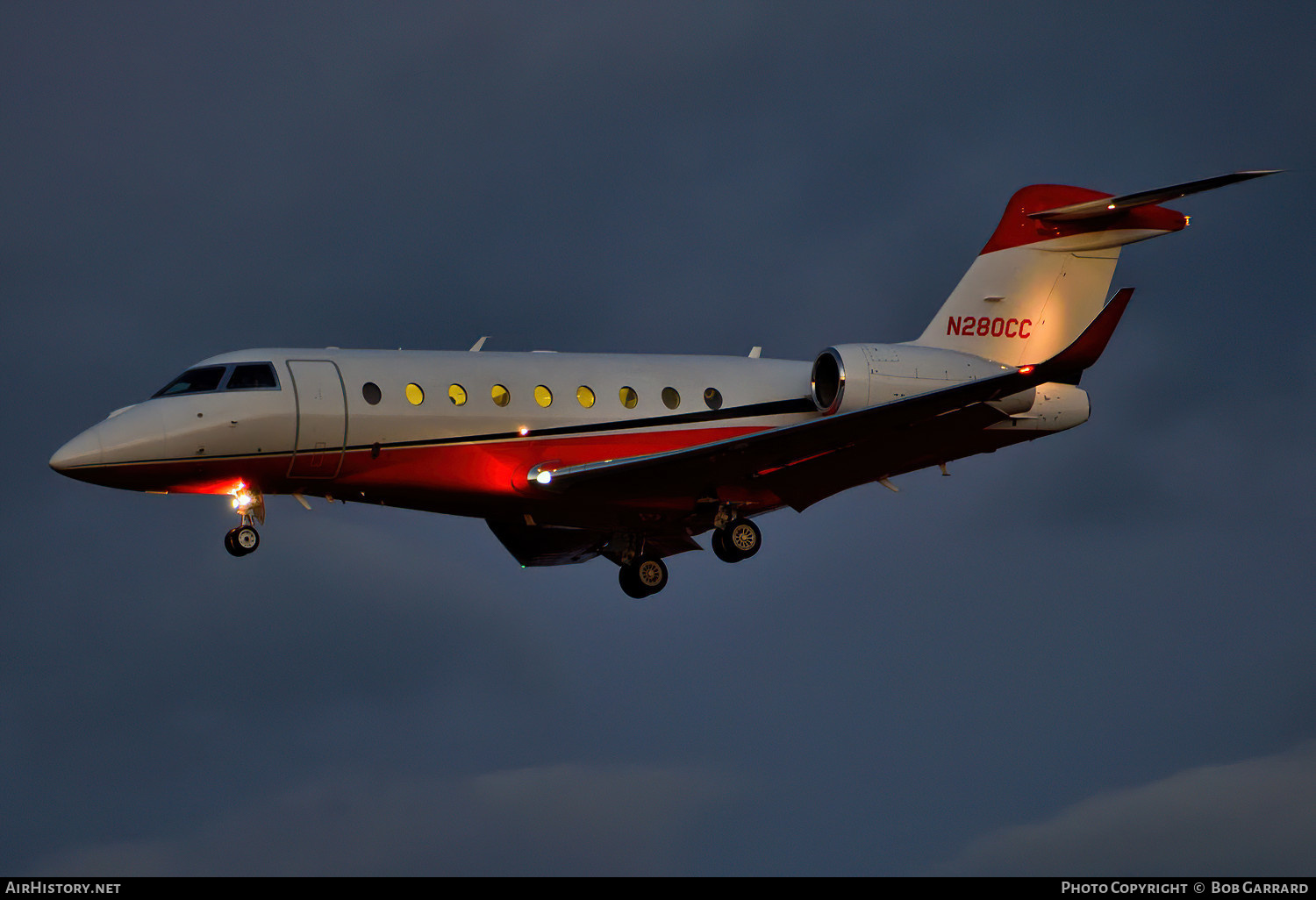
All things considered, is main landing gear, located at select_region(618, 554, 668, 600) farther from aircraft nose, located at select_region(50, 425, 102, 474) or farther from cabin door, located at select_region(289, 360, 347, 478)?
aircraft nose, located at select_region(50, 425, 102, 474)

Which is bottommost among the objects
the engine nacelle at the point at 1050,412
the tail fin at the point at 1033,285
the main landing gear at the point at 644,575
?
the main landing gear at the point at 644,575

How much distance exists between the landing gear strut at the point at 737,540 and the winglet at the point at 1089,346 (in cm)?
613

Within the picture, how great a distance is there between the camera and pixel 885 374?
93.4ft

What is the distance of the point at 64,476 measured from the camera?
24641 mm

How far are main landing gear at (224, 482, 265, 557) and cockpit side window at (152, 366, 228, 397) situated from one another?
1.59 meters

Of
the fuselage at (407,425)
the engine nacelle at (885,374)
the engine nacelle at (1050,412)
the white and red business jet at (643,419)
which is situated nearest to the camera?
the fuselage at (407,425)

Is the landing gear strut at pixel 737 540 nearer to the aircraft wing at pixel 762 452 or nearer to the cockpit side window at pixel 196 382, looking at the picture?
the aircraft wing at pixel 762 452

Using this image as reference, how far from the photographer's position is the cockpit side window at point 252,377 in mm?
25500

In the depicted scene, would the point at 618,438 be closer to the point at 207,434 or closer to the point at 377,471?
the point at 377,471

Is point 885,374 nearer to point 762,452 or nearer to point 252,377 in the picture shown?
point 762,452

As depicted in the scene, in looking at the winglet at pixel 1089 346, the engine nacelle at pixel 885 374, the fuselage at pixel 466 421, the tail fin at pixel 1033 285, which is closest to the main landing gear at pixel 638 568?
the fuselage at pixel 466 421

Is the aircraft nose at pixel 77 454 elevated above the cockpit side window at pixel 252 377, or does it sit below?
below

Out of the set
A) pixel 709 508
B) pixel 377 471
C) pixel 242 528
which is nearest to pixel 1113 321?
pixel 709 508

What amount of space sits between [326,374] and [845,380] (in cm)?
852
